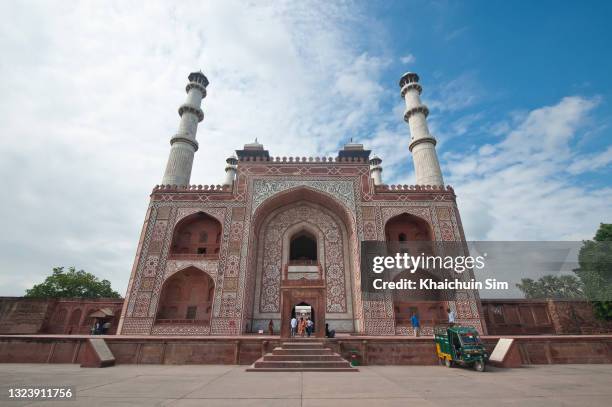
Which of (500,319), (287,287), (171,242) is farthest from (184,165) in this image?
(500,319)

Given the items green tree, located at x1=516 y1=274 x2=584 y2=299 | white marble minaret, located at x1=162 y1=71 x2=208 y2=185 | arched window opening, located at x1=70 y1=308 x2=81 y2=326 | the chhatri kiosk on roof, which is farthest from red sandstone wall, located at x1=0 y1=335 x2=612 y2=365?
green tree, located at x1=516 y1=274 x2=584 y2=299

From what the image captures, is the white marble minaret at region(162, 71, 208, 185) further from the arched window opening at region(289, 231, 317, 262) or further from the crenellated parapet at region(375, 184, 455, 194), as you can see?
the crenellated parapet at region(375, 184, 455, 194)

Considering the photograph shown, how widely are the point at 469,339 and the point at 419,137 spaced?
540 inches

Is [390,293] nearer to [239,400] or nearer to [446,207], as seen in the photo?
[446,207]

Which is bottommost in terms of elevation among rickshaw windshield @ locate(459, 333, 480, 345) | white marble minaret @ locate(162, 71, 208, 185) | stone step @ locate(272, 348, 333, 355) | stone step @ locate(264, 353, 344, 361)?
stone step @ locate(264, 353, 344, 361)

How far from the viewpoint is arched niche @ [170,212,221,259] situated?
1555 cm

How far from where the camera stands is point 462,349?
279 inches

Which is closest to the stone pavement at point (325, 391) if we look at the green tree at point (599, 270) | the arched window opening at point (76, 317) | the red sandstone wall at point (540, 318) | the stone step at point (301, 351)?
the stone step at point (301, 351)

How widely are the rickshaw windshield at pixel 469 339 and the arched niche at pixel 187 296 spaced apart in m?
10.5

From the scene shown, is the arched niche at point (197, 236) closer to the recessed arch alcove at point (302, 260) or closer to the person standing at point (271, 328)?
the recessed arch alcove at point (302, 260)

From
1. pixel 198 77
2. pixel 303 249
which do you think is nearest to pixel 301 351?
pixel 303 249

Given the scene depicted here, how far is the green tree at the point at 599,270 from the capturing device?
14.2m

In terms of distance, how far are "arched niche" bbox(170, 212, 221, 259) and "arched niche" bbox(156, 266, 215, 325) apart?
125cm

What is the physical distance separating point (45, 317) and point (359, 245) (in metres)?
15.6
